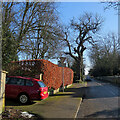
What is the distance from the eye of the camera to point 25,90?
342 inches

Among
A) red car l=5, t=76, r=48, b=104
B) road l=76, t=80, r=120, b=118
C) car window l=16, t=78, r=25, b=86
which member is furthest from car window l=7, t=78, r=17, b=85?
road l=76, t=80, r=120, b=118

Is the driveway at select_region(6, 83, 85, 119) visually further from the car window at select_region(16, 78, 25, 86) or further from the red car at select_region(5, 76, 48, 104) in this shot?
the car window at select_region(16, 78, 25, 86)

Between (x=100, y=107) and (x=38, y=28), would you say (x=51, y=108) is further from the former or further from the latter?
(x=38, y=28)

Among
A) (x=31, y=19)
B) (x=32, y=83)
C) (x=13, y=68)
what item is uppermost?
(x=31, y=19)

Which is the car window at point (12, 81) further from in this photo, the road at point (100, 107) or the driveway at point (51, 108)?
the road at point (100, 107)

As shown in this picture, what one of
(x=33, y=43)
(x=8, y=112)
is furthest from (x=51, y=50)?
(x=8, y=112)

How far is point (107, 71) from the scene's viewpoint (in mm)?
56625

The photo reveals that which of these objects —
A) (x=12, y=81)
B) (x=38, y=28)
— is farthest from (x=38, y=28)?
(x=12, y=81)

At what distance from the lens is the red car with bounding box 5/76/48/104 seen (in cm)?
860

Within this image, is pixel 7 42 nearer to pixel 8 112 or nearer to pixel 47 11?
pixel 8 112

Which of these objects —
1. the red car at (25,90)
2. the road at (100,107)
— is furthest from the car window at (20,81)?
the road at (100,107)

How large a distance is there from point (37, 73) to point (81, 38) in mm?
25691

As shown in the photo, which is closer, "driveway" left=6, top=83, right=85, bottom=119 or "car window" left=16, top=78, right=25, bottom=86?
"driveway" left=6, top=83, right=85, bottom=119

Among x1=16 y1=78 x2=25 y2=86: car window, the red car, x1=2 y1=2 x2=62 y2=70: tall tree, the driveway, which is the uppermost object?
A: x1=2 y1=2 x2=62 y2=70: tall tree
